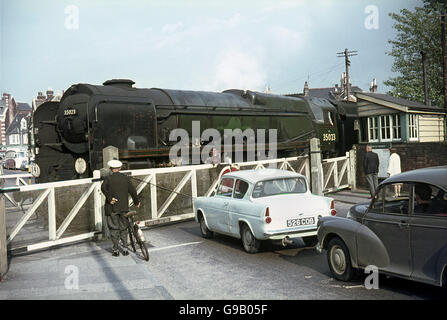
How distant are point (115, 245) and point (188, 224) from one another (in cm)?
399

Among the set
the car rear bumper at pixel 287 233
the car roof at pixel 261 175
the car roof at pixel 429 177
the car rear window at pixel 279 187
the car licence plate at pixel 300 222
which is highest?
the car roof at pixel 429 177

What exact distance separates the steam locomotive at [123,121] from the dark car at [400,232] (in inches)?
305

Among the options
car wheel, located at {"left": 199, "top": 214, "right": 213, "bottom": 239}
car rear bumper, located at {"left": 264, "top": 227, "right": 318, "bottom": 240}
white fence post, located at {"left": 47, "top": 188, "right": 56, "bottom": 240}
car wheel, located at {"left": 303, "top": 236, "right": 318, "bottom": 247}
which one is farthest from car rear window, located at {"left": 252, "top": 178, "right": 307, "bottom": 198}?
white fence post, located at {"left": 47, "top": 188, "right": 56, "bottom": 240}

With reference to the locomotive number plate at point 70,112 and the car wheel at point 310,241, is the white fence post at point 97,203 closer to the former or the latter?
the locomotive number plate at point 70,112

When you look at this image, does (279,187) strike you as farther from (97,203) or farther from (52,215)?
(52,215)

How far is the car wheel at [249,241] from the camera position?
893cm

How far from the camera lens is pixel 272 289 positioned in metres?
6.67

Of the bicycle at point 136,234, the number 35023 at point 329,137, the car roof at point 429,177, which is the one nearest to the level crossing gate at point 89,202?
the bicycle at point 136,234

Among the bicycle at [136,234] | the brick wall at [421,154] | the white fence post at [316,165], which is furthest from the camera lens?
the brick wall at [421,154]

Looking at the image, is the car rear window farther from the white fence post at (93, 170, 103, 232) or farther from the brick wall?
the brick wall

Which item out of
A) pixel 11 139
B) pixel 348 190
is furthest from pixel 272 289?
pixel 11 139

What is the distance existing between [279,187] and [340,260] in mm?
2680

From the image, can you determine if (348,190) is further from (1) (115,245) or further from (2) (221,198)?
(1) (115,245)
